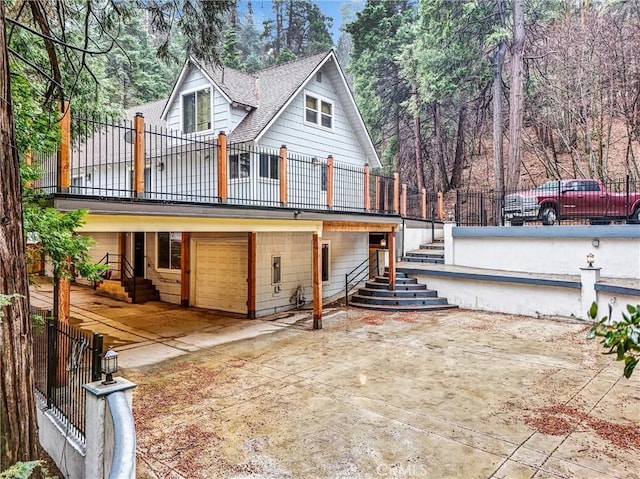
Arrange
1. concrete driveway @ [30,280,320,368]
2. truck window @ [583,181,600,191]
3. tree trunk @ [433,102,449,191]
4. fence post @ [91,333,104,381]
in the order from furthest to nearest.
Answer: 1. tree trunk @ [433,102,449,191]
2. truck window @ [583,181,600,191]
3. concrete driveway @ [30,280,320,368]
4. fence post @ [91,333,104,381]

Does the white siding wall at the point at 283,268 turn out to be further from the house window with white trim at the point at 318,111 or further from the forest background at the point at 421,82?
the forest background at the point at 421,82

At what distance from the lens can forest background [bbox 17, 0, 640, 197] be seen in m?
16.8

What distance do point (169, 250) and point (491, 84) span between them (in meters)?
16.9

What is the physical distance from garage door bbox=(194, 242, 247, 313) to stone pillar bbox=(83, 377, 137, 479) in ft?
27.1

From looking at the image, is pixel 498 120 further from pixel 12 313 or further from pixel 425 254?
pixel 12 313

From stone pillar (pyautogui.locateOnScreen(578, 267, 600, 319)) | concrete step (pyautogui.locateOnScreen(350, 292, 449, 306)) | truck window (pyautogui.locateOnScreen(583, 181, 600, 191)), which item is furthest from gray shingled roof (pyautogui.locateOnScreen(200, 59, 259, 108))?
truck window (pyautogui.locateOnScreen(583, 181, 600, 191))

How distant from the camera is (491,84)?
66.5 feet

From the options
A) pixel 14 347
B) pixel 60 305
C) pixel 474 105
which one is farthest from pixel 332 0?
pixel 14 347

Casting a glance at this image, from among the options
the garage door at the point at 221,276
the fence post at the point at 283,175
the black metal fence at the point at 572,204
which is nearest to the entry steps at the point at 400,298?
the black metal fence at the point at 572,204

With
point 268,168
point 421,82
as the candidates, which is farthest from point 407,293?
point 421,82

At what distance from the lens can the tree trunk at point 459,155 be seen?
75.2 feet

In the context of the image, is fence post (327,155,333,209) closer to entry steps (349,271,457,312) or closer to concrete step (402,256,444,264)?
entry steps (349,271,457,312)

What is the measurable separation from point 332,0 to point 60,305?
36.8m

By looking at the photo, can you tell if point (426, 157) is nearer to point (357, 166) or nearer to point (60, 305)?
point (357, 166)
